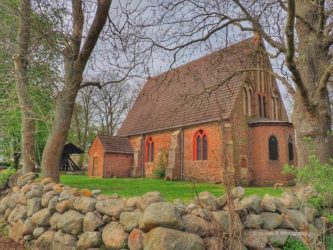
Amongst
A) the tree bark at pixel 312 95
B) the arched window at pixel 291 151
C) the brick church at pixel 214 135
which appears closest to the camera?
the tree bark at pixel 312 95

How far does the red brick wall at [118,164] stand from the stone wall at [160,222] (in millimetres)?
21586

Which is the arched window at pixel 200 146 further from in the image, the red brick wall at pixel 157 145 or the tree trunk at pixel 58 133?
the tree trunk at pixel 58 133

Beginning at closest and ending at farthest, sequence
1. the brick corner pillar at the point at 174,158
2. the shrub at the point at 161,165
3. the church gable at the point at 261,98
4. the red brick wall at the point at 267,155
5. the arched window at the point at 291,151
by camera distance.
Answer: the red brick wall at the point at 267,155, the arched window at the point at 291,151, the church gable at the point at 261,98, the brick corner pillar at the point at 174,158, the shrub at the point at 161,165

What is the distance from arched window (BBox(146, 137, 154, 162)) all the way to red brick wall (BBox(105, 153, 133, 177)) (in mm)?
2002

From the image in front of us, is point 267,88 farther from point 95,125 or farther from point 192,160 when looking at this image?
point 95,125

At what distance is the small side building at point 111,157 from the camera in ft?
95.3

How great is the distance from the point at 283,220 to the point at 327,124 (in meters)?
5.09

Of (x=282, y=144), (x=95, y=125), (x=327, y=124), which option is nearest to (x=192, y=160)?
(x=282, y=144)

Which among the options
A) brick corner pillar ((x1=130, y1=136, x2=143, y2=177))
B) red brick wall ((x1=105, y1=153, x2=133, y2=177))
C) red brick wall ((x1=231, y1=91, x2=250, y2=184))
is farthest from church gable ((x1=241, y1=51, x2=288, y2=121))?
red brick wall ((x1=105, y1=153, x2=133, y2=177))

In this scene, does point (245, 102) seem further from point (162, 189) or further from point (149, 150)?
point (162, 189)

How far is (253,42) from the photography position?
12391mm

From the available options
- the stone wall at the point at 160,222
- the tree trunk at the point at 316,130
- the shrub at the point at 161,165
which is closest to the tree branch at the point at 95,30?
the stone wall at the point at 160,222

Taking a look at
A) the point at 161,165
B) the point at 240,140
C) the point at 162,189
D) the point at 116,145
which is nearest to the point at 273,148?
the point at 240,140

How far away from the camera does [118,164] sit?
29.6 meters
